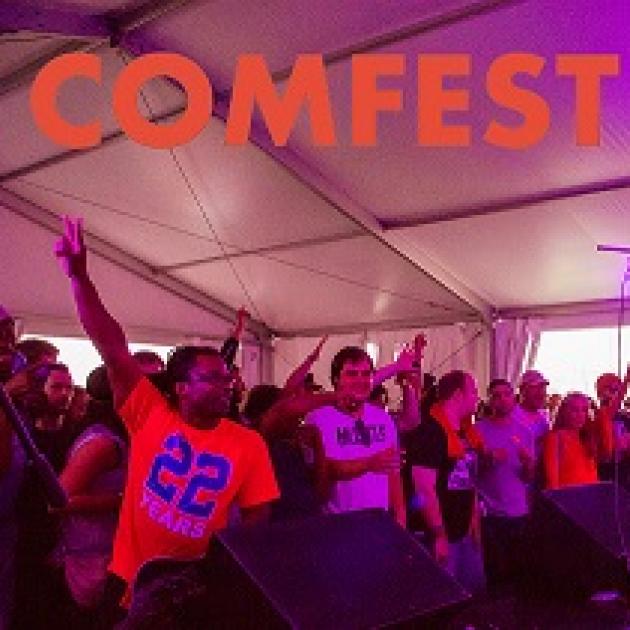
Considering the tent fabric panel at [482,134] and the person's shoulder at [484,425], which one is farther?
the tent fabric panel at [482,134]

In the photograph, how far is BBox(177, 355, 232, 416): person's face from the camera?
239 centimetres

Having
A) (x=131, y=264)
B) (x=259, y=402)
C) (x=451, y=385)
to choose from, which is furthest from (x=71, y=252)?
(x=131, y=264)

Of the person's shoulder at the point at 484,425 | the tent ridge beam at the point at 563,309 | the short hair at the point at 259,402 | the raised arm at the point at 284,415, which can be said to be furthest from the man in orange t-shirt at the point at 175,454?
the tent ridge beam at the point at 563,309

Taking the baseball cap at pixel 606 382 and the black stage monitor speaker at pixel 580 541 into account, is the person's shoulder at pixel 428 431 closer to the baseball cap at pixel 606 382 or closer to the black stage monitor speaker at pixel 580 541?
the black stage monitor speaker at pixel 580 541

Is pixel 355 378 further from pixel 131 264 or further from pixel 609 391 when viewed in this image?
pixel 131 264

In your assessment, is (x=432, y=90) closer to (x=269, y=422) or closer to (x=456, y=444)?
(x=456, y=444)

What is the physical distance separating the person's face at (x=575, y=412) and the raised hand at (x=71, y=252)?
321 cm

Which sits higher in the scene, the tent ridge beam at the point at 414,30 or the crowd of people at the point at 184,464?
the tent ridge beam at the point at 414,30

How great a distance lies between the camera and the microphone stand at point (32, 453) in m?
1.73

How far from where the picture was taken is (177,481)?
7.47 feet

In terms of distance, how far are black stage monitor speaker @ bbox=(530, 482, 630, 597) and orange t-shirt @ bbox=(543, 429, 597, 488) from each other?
1573mm

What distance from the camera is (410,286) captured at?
1134 centimetres

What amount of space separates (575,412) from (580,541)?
1.86 m

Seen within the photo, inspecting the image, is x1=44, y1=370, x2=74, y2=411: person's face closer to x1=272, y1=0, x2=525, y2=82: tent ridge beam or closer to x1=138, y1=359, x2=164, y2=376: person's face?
x1=138, y1=359, x2=164, y2=376: person's face
